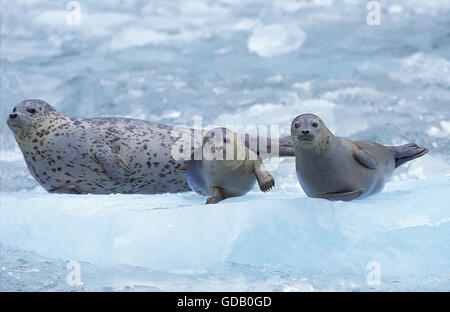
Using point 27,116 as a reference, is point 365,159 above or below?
below

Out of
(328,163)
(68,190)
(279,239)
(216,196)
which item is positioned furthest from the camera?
(68,190)

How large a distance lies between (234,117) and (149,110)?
1798 millimetres

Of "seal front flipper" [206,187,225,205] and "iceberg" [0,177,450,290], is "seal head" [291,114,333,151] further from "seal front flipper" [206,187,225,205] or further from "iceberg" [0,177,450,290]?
"seal front flipper" [206,187,225,205]

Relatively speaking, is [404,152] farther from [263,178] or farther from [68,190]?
[68,190]

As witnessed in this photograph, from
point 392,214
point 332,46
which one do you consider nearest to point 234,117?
point 332,46

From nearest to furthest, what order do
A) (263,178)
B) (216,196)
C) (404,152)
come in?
(263,178) → (216,196) → (404,152)

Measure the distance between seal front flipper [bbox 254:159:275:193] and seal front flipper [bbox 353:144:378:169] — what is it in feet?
1.96

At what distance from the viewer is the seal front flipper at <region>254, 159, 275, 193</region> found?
4.02 metres

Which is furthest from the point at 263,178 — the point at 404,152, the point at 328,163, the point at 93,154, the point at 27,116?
the point at 27,116

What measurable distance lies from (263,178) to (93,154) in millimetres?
1760

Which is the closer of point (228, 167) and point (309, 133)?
point (309, 133)

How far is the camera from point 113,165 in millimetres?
5113

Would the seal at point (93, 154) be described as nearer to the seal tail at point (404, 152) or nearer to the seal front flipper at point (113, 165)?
the seal front flipper at point (113, 165)

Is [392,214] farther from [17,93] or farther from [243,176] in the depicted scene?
[17,93]
